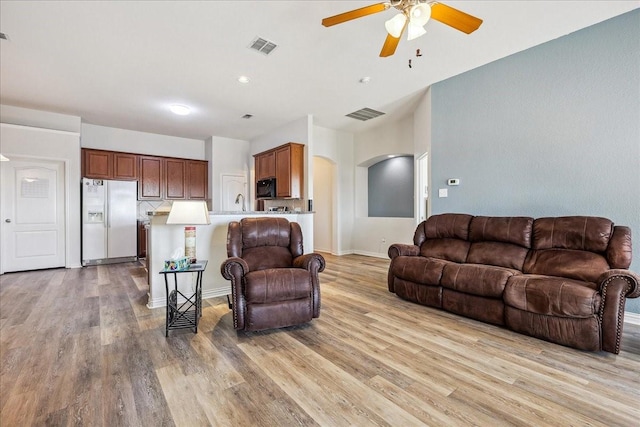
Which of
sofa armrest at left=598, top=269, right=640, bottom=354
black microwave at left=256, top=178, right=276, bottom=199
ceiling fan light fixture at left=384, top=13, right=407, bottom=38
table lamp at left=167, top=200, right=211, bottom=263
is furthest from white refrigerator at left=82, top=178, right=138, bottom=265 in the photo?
sofa armrest at left=598, top=269, right=640, bottom=354

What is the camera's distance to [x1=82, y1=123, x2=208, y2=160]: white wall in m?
5.79

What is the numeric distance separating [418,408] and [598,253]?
7.66ft

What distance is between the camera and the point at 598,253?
2533 mm

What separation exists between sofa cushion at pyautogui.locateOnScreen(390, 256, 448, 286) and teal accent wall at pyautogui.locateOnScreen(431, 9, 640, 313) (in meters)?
1.17

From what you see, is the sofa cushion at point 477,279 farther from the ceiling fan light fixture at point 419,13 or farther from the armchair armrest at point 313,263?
the ceiling fan light fixture at point 419,13

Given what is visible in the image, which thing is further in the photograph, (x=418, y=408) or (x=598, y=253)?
(x=598, y=253)

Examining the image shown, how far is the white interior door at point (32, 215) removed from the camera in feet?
15.5

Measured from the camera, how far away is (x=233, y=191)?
22.9 feet

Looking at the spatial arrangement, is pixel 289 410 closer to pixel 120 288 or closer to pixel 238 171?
pixel 120 288

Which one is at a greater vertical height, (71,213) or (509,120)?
(509,120)

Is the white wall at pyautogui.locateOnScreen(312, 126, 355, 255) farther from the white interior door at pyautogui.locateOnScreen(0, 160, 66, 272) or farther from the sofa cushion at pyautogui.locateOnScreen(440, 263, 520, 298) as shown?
the white interior door at pyautogui.locateOnScreen(0, 160, 66, 272)

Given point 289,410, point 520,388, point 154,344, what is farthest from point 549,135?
point 154,344

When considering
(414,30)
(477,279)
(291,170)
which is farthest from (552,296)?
(291,170)

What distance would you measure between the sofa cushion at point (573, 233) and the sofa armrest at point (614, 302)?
53 cm
